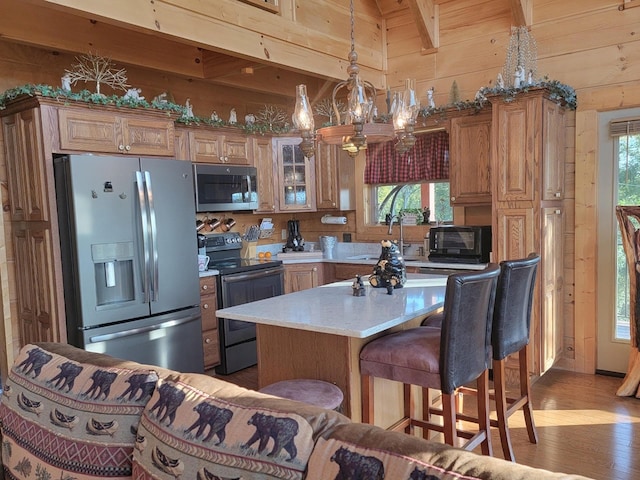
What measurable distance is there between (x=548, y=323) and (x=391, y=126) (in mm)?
2196

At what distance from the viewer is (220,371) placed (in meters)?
4.50

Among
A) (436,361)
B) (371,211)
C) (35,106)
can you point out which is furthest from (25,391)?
(371,211)

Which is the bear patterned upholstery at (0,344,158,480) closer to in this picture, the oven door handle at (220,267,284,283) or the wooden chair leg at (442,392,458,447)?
the wooden chair leg at (442,392,458,447)

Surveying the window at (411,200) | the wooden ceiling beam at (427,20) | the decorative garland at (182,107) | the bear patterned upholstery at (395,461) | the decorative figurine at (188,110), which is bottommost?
the bear patterned upholstery at (395,461)

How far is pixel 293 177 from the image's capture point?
5.40m

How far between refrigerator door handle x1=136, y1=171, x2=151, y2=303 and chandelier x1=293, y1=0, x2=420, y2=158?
1431 mm

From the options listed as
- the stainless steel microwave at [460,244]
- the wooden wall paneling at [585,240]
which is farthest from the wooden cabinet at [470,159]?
the wooden wall paneling at [585,240]

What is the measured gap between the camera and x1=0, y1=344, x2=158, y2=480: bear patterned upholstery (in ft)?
4.90

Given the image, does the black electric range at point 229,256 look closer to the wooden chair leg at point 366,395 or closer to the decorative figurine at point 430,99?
the decorative figurine at point 430,99

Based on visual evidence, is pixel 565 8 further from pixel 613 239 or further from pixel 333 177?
pixel 333 177

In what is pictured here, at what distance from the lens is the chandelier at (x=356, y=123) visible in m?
2.65

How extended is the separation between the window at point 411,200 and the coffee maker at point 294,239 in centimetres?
82

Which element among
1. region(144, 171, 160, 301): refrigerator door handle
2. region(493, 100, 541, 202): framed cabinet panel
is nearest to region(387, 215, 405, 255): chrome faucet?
region(493, 100, 541, 202): framed cabinet panel

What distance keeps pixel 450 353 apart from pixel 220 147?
10.7ft
